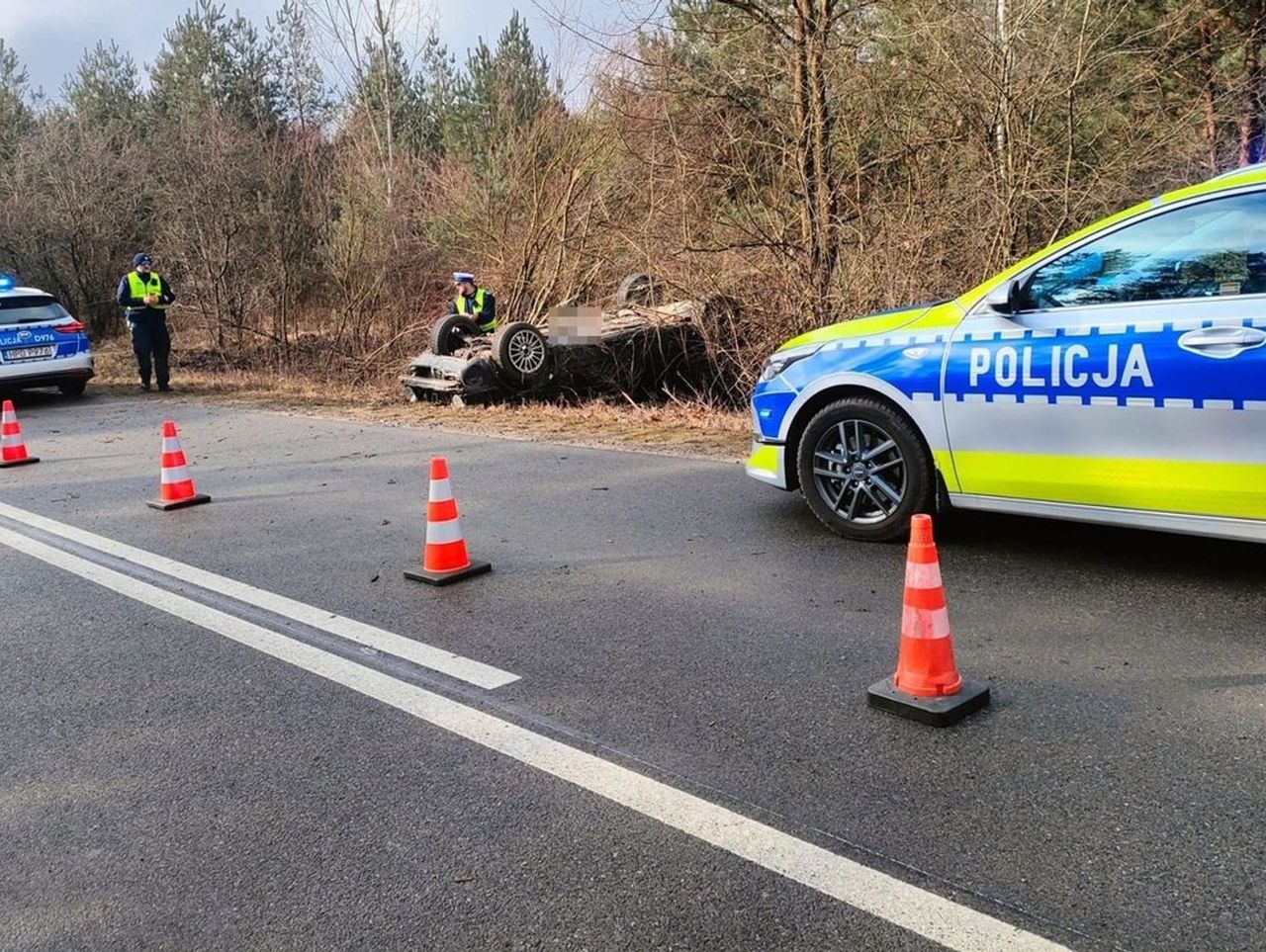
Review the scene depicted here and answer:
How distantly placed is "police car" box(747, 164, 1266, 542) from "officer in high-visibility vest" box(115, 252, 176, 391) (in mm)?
12716

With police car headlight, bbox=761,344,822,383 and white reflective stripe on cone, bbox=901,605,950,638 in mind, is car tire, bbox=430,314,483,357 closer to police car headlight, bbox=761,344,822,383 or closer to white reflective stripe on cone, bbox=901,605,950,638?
police car headlight, bbox=761,344,822,383

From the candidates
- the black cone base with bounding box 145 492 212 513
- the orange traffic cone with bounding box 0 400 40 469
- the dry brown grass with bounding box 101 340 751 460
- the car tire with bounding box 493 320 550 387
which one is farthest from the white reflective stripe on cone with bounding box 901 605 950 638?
the car tire with bounding box 493 320 550 387

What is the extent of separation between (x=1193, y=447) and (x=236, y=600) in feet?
14.9

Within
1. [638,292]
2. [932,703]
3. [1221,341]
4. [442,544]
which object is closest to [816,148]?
[638,292]

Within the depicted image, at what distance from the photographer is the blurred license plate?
14.4 m

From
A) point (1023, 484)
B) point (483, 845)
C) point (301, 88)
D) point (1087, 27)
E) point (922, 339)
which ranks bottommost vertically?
point (483, 845)

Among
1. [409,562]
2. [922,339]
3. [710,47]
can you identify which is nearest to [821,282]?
[710,47]

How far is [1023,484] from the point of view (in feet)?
16.6

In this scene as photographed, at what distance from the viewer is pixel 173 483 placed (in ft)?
24.9

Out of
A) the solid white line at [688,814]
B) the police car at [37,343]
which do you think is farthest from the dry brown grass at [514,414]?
the solid white line at [688,814]

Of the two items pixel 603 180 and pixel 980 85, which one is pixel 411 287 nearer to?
pixel 603 180

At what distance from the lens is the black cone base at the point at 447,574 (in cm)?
532

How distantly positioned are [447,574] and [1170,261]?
377cm

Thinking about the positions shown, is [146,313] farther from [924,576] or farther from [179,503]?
[924,576]
